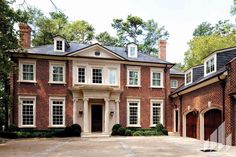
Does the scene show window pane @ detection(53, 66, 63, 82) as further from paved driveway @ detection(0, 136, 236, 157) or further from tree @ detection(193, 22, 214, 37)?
tree @ detection(193, 22, 214, 37)

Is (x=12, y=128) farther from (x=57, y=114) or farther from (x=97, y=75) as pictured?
(x=97, y=75)

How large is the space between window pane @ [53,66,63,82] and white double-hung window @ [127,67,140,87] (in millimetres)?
5977

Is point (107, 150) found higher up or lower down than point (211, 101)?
lower down

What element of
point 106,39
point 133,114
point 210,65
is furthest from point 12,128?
point 106,39

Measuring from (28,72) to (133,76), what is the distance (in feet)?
30.1

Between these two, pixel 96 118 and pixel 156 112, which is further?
pixel 156 112

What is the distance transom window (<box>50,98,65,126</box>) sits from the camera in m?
23.0

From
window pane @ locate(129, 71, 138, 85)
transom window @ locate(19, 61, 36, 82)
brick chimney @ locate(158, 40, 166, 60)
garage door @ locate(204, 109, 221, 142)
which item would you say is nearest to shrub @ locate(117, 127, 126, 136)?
window pane @ locate(129, 71, 138, 85)

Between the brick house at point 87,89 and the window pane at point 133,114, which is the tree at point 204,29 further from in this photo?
the window pane at point 133,114

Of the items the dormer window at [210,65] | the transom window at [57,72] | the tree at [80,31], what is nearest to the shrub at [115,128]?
the transom window at [57,72]

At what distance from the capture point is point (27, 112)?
888 inches

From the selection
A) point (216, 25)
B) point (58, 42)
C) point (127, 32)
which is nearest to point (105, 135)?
point (58, 42)

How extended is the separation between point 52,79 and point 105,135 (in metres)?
6.52

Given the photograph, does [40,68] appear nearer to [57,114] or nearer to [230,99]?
[57,114]
